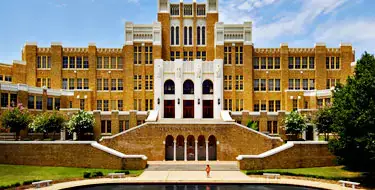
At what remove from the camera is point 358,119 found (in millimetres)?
27609

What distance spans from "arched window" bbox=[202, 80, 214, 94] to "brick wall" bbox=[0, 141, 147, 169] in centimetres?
1999

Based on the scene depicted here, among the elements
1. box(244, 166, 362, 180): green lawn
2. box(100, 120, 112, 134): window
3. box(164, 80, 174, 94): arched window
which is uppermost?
box(164, 80, 174, 94): arched window

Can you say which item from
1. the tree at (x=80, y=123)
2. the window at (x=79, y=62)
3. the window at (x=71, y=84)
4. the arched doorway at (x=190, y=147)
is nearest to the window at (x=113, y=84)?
the window at (x=79, y=62)

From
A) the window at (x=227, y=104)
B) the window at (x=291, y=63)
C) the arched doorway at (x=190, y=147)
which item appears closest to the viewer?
the arched doorway at (x=190, y=147)

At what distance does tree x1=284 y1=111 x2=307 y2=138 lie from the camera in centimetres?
4284

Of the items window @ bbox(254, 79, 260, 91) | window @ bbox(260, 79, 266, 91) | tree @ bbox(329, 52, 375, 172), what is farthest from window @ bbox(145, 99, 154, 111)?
tree @ bbox(329, 52, 375, 172)

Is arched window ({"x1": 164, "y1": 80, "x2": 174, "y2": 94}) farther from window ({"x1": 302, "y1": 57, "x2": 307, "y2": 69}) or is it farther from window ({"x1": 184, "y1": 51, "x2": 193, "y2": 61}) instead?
window ({"x1": 302, "y1": 57, "x2": 307, "y2": 69})

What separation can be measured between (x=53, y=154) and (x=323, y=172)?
2527 centimetres

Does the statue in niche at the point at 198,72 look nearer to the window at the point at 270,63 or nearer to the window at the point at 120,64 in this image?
the window at the point at 270,63

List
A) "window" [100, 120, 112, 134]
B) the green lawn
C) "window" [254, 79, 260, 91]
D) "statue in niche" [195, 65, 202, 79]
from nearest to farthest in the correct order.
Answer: the green lawn < "window" [100, 120, 112, 134] < "statue in niche" [195, 65, 202, 79] < "window" [254, 79, 260, 91]

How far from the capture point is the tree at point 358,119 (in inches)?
1091

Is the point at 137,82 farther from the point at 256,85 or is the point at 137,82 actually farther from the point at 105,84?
the point at 256,85

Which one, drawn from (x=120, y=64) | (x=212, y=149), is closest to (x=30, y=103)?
(x=120, y=64)

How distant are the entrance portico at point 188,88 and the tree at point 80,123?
35.4 ft
